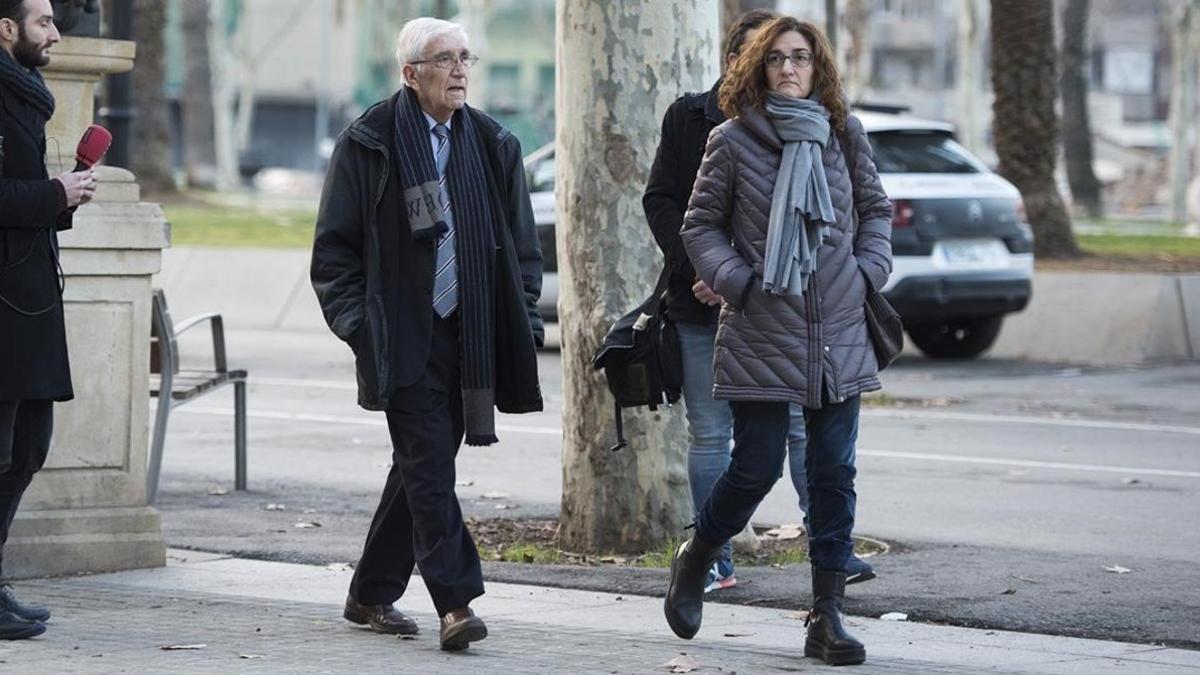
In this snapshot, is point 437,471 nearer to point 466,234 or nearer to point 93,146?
point 466,234

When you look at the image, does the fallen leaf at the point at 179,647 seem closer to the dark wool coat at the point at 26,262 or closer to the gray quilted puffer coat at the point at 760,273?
the dark wool coat at the point at 26,262

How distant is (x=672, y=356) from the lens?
7469 mm

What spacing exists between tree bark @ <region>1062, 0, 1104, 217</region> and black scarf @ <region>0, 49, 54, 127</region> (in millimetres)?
31221

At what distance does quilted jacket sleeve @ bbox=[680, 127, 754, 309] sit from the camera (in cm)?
651

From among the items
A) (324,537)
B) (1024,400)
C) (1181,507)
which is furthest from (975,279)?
(324,537)

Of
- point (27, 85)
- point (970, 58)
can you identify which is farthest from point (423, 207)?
point (970, 58)

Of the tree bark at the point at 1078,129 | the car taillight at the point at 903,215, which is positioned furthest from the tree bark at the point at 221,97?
the car taillight at the point at 903,215

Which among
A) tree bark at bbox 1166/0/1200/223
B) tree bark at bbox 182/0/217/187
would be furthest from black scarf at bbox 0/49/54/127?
tree bark at bbox 182/0/217/187

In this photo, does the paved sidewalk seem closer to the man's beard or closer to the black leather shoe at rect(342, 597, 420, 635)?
the black leather shoe at rect(342, 597, 420, 635)

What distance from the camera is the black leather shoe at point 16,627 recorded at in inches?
265

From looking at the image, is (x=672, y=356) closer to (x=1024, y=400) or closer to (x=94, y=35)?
(x=94, y=35)

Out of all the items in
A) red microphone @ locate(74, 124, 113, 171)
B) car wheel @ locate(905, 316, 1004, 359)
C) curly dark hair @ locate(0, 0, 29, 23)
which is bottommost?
car wheel @ locate(905, 316, 1004, 359)

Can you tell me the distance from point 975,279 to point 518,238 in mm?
10290

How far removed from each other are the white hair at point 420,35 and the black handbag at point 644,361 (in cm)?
123
